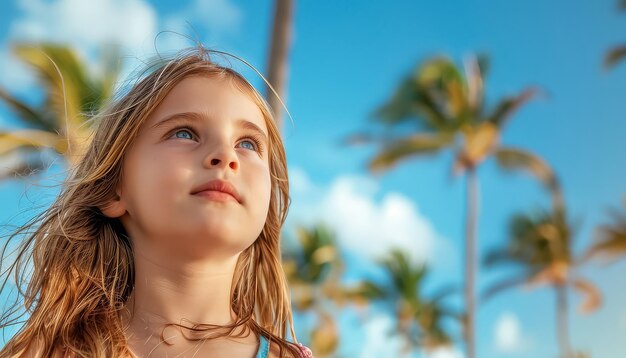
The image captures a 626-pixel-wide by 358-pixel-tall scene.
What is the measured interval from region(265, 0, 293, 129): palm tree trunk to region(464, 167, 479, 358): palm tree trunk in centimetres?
1577

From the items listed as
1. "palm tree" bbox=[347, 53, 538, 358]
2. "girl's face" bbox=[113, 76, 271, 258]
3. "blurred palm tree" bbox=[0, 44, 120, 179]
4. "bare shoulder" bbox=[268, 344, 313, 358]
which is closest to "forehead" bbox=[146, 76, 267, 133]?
"girl's face" bbox=[113, 76, 271, 258]

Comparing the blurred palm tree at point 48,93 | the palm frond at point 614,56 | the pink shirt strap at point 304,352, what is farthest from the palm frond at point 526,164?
the pink shirt strap at point 304,352

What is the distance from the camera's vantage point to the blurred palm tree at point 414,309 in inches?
1086

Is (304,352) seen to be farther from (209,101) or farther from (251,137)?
(209,101)

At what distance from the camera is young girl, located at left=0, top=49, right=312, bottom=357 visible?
1744mm

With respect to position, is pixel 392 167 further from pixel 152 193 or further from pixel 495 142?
pixel 152 193

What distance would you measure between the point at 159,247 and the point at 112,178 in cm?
24

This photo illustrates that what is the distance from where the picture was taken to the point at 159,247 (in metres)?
1.82

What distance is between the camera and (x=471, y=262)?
70.9ft

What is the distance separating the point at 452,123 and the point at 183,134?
67.1 feet

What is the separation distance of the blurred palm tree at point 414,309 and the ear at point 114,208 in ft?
83.4

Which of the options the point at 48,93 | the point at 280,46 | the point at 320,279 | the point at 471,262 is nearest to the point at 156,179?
the point at 280,46

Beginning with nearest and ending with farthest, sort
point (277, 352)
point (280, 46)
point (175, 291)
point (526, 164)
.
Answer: point (175, 291) → point (277, 352) → point (280, 46) → point (526, 164)

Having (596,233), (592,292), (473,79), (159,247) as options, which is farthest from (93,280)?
(592,292)
